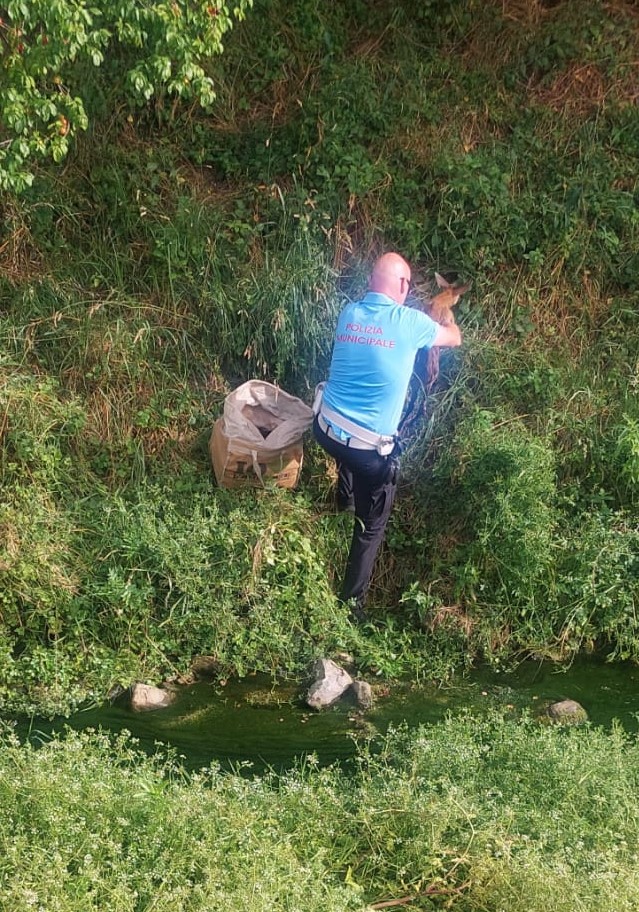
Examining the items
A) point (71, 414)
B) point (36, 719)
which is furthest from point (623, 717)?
point (71, 414)

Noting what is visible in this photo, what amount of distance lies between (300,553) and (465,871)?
2.49 metres

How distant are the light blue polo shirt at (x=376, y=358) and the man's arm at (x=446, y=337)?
4cm

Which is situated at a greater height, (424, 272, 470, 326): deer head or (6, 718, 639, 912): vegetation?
(424, 272, 470, 326): deer head

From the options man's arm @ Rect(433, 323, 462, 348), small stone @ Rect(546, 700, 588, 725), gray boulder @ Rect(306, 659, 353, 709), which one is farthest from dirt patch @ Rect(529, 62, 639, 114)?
gray boulder @ Rect(306, 659, 353, 709)

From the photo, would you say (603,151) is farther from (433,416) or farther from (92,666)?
(92,666)

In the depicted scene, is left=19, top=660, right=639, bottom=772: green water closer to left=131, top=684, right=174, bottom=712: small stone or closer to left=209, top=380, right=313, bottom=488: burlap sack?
left=131, top=684, right=174, bottom=712: small stone

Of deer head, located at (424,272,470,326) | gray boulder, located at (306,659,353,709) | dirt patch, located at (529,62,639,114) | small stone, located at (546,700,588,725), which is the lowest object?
gray boulder, located at (306,659,353,709)

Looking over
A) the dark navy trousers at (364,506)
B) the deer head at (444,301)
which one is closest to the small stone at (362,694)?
the dark navy trousers at (364,506)

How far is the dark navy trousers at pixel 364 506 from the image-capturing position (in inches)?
216

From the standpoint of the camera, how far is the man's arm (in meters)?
5.47

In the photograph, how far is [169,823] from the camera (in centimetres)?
339

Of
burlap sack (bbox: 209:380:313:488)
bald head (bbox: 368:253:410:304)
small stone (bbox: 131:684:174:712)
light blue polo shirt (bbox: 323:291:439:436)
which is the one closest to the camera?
small stone (bbox: 131:684:174:712)

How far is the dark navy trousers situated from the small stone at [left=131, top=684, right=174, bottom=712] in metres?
1.26

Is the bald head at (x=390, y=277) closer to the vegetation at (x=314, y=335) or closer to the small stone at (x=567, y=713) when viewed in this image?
the vegetation at (x=314, y=335)
